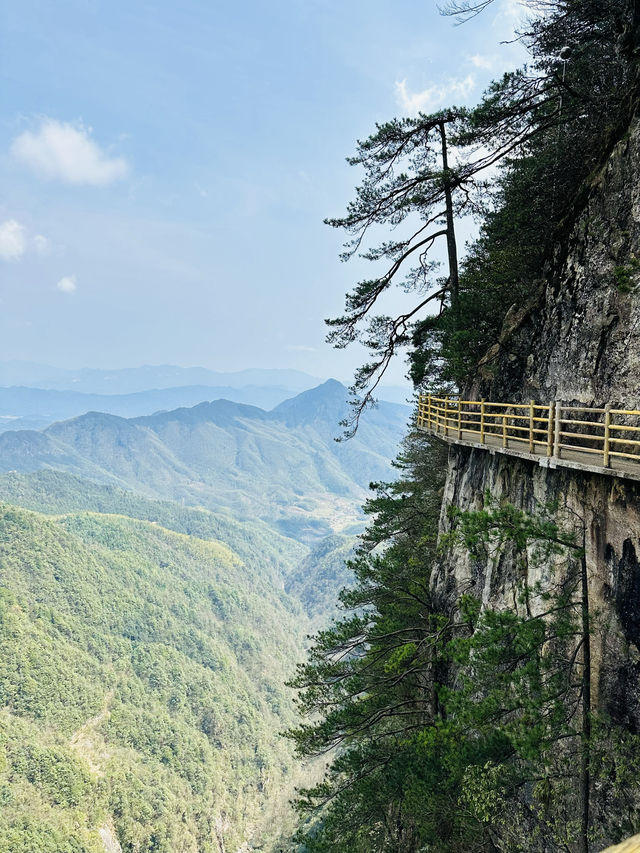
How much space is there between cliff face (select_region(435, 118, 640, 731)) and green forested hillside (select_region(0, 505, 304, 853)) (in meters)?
91.6

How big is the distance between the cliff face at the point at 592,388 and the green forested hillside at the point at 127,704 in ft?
300

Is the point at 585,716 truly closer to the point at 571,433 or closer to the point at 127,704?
the point at 571,433

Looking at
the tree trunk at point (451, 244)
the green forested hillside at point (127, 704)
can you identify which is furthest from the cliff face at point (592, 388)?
the green forested hillside at point (127, 704)

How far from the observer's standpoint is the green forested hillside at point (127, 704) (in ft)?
271

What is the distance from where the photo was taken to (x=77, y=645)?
130m

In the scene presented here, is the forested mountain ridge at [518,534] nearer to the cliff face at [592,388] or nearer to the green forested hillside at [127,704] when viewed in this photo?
the cliff face at [592,388]

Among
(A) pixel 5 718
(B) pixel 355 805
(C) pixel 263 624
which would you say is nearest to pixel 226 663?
(C) pixel 263 624

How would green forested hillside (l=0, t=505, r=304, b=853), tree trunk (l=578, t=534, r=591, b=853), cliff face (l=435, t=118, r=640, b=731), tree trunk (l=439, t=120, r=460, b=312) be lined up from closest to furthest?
tree trunk (l=578, t=534, r=591, b=853) → cliff face (l=435, t=118, r=640, b=731) → tree trunk (l=439, t=120, r=460, b=312) → green forested hillside (l=0, t=505, r=304, b=853)

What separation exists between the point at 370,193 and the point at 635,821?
15.1 m

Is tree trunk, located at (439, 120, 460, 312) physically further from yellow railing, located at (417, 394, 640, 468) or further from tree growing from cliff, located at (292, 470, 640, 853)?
tree growing from cliff, located at (292, 470, 640, 853)

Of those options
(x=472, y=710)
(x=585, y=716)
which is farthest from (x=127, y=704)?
(x=585, y=716)

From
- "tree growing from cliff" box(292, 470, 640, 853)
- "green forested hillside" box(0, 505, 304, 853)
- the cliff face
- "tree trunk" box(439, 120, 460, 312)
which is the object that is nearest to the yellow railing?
the cliff face

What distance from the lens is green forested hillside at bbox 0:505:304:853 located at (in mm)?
82562

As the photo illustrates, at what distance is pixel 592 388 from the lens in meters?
9.41
